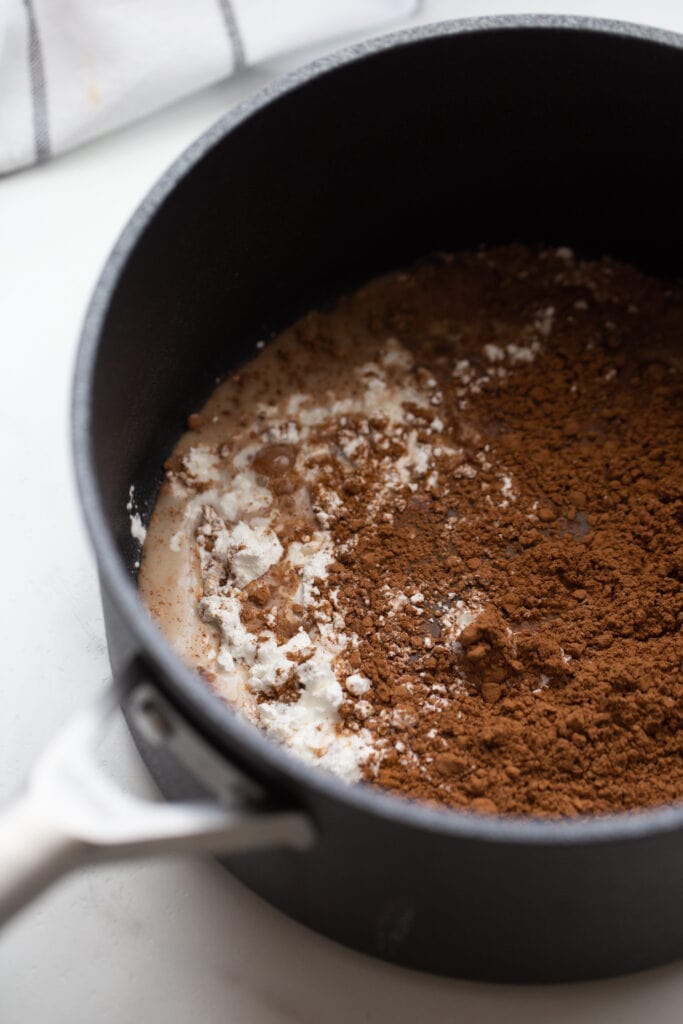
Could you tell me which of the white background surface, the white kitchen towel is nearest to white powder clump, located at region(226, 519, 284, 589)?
the white background surface

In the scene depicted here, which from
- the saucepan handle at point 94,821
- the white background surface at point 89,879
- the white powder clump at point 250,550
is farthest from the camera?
the white powder clump at point 250,550

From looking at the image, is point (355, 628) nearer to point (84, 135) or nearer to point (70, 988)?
point (70, 988)

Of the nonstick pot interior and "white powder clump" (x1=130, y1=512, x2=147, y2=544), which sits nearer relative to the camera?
the nonstick pot interior

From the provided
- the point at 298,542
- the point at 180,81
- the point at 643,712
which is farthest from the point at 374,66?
the point at 643,712

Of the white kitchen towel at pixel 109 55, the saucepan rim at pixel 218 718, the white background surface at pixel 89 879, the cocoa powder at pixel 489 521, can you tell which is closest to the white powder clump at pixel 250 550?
the cocoa powder at pixel 489 521

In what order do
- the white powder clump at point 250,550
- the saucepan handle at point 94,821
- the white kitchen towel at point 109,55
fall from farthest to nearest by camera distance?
the white kitchen towel at point 109,55 < the white powder clump at point 250,550 < the saucepan handle at point 94,821

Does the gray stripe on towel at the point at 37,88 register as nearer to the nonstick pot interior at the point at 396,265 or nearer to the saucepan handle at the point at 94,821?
the nonstick pot interior at the point at 396,265

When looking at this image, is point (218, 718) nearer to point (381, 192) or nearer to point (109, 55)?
point (381, 192)

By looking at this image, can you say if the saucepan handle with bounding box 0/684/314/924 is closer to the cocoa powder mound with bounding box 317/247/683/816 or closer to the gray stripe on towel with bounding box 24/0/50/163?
the cocoa powder mound with bounding box 317/247/683/816
